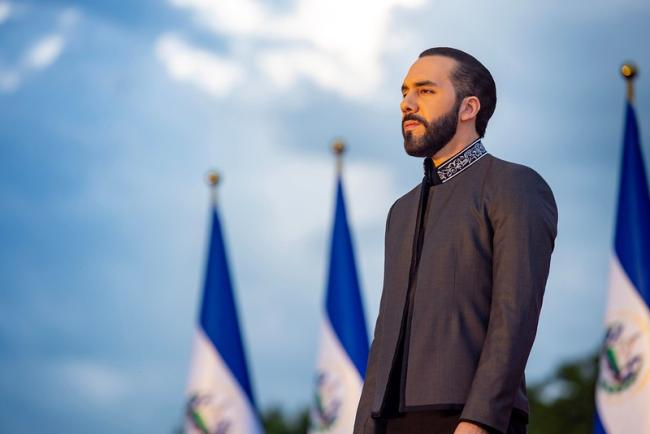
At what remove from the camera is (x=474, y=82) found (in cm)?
321

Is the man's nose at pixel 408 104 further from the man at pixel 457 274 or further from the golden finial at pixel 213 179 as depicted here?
the golden finial at pixel 213 179

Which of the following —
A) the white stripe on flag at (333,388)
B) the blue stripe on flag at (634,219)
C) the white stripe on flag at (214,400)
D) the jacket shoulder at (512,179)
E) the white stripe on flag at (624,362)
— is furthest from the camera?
the white stripe on flag at (214,400)

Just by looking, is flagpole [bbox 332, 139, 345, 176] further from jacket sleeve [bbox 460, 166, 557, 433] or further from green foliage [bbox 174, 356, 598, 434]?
green foliage [bbox 174, 356, 598, 434]

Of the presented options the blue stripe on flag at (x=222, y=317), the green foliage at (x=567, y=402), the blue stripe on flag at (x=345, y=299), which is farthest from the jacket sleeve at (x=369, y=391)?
the green foliage at (x=567, y=402)

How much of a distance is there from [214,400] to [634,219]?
192 inches

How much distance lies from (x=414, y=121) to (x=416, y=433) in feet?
3.02

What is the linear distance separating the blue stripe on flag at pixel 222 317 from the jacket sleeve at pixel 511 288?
885 cm

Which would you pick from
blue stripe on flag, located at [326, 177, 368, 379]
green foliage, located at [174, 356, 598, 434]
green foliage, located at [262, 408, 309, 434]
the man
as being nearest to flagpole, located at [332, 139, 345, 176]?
blue stripe on flag, located at [326, 177, 368, 379]

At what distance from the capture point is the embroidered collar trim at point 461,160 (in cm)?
321

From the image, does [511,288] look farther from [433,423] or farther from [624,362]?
[624,362]

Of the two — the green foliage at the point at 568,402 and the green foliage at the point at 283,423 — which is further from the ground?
the green foliage at the point at 283,423

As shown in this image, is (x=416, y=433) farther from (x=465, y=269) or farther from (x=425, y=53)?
(x=425, y=53)

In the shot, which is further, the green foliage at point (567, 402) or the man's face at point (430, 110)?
the green foliage at point (567, 402)

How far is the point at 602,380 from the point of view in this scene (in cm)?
888
